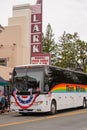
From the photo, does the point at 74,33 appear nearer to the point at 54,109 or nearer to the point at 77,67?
the point at 77,67

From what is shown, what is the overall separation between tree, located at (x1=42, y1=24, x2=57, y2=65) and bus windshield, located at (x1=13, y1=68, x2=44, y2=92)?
1632 inches

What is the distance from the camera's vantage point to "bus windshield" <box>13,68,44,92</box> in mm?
25234

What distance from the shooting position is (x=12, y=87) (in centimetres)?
2608

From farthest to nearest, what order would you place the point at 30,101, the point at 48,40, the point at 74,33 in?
the point at 48,40 → the point at 74,33 → the point at 30,101

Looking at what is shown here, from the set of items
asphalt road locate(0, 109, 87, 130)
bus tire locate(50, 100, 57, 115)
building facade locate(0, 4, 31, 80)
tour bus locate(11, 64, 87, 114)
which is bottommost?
asphalt road locate(0, 109, 87, 130)

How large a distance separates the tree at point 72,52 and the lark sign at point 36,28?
2257 cm

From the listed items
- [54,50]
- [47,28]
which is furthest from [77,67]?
[47,28]

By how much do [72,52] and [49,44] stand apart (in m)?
7.79

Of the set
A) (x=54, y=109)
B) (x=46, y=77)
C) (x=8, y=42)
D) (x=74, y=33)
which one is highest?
(x=74, y=33)

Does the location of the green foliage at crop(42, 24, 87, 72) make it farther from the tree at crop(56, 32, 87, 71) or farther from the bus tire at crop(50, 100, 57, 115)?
the bus tire at crop(50, 100, 57, 115)

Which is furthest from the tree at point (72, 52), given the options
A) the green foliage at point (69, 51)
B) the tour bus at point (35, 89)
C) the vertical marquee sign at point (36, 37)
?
→ the tour bus at point (35, 89)

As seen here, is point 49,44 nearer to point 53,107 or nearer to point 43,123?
point 53,107

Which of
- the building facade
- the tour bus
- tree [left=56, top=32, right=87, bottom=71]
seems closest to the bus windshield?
the tour bus

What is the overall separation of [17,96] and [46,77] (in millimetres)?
2205
